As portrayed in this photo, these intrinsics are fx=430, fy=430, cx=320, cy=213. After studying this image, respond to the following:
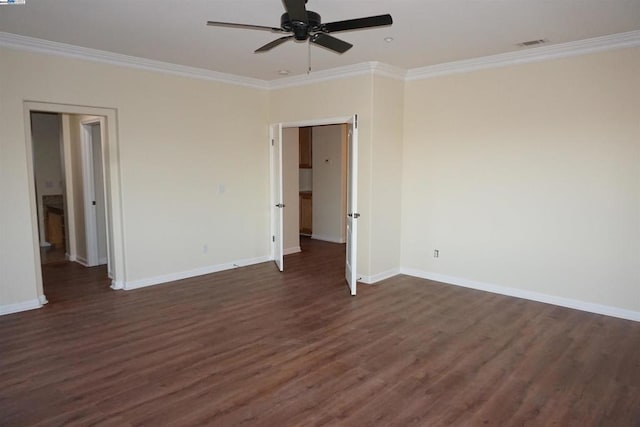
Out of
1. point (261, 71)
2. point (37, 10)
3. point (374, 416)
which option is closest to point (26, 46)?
point (37, 10)

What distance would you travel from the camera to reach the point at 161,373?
3.19 metres

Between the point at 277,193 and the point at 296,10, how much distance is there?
3701 mm

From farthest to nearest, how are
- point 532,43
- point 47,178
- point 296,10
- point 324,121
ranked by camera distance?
point 47,178 < point 324,121 < point 532,43 < point 296,10

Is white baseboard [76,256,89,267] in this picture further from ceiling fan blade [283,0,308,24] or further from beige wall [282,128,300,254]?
ceiling fan blade [283,0,308,24]

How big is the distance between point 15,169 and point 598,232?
19.3 feet

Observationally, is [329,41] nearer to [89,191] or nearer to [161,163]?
[161,163]

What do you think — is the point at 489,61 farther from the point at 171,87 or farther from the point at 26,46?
the point at 26,46

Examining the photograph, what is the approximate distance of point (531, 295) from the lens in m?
4.87

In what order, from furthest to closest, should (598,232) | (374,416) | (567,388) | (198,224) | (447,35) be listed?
(198,224)
(598,232)
(447,35)
(567,388)
(374,416)

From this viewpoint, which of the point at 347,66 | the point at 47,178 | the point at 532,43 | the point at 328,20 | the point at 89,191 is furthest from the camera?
the point at 47,178

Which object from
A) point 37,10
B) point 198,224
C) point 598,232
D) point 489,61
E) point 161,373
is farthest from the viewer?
point 198,224

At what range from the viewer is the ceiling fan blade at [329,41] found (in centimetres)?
332

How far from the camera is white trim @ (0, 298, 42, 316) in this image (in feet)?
14.2

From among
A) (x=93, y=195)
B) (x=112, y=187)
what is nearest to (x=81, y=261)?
(x=93, y=195)
